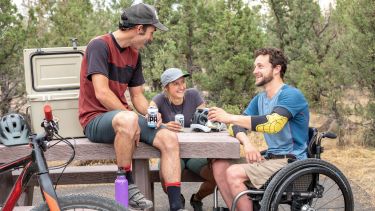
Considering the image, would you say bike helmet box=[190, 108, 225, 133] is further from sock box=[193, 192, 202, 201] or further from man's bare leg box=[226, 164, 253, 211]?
sock box=[193, 192, 202, 201]

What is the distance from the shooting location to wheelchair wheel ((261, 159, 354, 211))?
10.0 ft

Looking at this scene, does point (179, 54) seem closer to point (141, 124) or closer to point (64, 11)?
point (64, 11)

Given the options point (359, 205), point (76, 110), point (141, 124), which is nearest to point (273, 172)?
point (141, 124)

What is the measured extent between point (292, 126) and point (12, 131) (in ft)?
5.74

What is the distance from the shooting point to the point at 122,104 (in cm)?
359

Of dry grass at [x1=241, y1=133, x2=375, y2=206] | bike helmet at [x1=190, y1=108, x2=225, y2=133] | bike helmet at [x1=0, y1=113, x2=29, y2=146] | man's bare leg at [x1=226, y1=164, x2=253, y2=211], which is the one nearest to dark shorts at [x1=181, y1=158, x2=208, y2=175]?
bike helmet at [x1=190, y1=108, x2=225, y2=133]

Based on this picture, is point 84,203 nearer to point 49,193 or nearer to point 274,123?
point 49,193

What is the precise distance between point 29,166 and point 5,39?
5.99m

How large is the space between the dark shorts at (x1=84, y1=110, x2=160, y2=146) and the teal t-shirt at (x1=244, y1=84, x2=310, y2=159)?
2.52 feet

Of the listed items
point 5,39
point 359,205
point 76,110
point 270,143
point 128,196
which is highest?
point 5,39

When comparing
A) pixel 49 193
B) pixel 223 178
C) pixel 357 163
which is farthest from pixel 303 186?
pixel 357 163

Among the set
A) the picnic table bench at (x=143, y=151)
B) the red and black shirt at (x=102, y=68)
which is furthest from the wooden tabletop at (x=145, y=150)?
the red and black shirt at (x=102, y=68)

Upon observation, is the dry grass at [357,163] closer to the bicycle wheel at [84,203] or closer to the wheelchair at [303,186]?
the wheelchair at [303,186]

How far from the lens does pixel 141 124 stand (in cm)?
341
